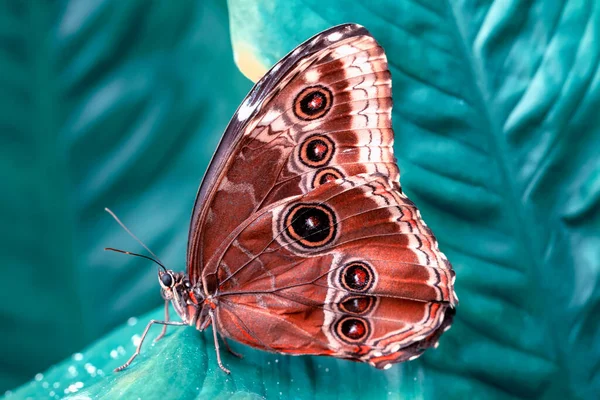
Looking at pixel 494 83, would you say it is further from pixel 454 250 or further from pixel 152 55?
pixel 152 55

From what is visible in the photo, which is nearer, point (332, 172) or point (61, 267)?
point (332, 172)

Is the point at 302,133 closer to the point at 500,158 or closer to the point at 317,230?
the point at 317,230

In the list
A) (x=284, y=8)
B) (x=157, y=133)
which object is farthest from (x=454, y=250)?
(x=157, y=133)

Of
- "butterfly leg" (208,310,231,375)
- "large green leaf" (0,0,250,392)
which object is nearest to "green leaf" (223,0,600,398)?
"butterfly leg" (208,310,231,375)

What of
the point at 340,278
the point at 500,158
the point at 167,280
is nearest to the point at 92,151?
the point at 167,280

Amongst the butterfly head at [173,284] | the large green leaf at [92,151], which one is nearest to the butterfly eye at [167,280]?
the butterfly head at [173,284]

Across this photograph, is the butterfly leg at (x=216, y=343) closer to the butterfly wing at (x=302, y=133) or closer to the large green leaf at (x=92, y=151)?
the butterfly wing at (x=302, y=133)

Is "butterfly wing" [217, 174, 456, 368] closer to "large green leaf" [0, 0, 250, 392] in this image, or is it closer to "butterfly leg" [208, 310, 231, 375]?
"butterfly leg" [208, 310, 231, 375]
